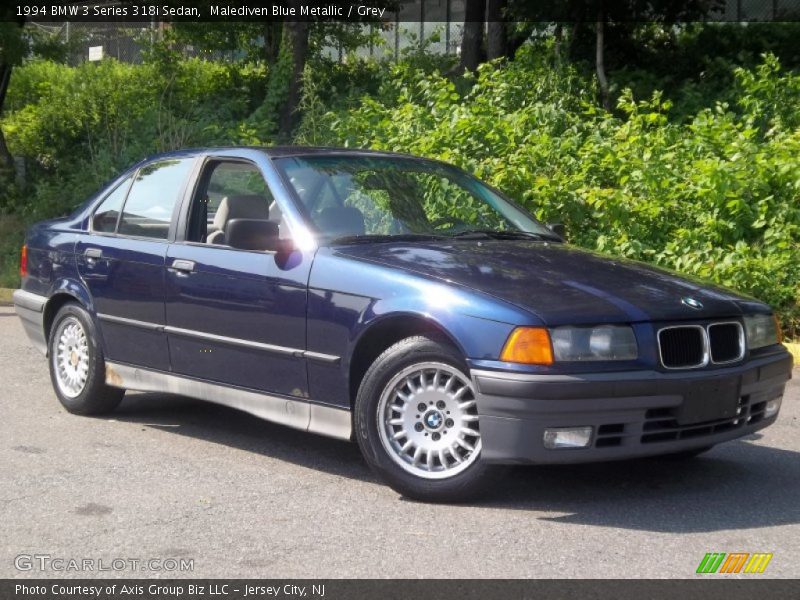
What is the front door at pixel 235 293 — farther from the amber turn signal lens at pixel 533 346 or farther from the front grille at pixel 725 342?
the front grille at pixel 725 342

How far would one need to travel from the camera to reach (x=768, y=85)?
13.7m

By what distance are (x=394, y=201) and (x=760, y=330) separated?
78.4 inches

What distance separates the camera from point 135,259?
7.11 meters

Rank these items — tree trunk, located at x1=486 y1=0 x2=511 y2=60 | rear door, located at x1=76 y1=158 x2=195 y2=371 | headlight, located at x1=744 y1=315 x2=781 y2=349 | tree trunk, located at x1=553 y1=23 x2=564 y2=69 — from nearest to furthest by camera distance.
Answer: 1. headlight, located at x1=744 y1=315 x2=781 y2=349
2. rear door, located at x1=76 y1=158 x2=195 y2=371
3. tree trunk, located at x1=553 y1=23 x2=564 y2=69
4. tree trunk, located at x1=486 y1=0 x2=511 y2=60

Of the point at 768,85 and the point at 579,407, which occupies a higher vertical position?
the point at 768,85

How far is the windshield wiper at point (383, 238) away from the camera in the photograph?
245 inches

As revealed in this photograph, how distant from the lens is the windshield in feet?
21.0

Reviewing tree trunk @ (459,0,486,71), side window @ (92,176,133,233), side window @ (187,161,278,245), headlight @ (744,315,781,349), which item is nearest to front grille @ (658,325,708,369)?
headlight @ (744,315,781,349)

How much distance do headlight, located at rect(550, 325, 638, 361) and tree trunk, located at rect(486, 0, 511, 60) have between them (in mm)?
15873

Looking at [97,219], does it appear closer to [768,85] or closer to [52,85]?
[768,85]

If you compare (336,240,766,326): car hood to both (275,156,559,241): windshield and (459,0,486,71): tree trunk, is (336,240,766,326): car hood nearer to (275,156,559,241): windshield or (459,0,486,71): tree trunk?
(275,156,559,241): windshield

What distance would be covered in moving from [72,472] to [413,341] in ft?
6.29

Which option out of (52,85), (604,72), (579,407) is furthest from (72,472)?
(52,85)

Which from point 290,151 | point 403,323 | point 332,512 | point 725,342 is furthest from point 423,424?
point 290,151
